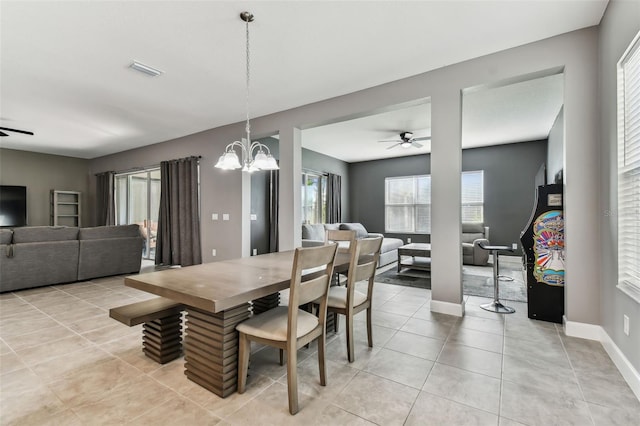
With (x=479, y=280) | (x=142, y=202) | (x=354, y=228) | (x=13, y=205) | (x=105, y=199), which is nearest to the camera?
(x=479, y=280)

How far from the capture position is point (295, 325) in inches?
61.8

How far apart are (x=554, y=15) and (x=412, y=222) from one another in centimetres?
611

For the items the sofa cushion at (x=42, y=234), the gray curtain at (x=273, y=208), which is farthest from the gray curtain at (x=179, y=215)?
the sofa cushion at (x=42, y=234)

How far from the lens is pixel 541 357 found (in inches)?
85.8

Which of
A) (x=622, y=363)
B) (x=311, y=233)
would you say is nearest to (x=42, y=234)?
(x=311, y=233)

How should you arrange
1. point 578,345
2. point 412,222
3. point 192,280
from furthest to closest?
point 412,222 → point 578,345 → point 192,280

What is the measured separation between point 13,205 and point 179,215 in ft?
14.4

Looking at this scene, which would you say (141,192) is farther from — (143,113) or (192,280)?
(192,280)

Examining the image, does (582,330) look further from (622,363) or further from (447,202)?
(447,202)

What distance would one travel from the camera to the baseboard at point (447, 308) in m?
3.10

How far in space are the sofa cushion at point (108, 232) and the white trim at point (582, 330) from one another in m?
6.10

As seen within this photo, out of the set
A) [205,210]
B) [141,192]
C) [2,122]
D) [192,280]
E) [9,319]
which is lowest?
[9,319]

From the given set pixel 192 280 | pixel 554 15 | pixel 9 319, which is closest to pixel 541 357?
pixel 192 280

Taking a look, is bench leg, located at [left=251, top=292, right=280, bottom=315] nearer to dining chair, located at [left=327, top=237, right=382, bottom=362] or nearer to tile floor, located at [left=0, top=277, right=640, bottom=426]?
tile floor, located at [left=0, top=277, right=640, bottom=426]
